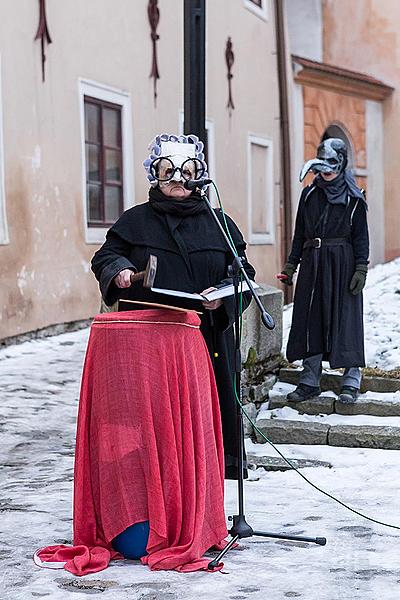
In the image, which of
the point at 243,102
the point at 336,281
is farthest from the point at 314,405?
the point at 243,102

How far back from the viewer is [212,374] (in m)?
4.50

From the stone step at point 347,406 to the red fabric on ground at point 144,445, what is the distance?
9.52 feet

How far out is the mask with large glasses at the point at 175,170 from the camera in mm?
4422

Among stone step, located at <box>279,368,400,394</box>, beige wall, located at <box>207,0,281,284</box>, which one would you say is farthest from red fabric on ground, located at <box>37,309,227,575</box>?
beige wall, located at <box>207,0,281,284</box>

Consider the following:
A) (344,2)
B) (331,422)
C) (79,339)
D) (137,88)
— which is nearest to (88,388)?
(331,422)

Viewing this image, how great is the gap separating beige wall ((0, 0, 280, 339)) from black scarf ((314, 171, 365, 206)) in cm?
382

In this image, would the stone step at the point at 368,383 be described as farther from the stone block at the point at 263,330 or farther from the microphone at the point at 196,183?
the microphone at the point at 196,183

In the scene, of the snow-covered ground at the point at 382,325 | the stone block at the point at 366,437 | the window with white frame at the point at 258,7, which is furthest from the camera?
the window with white frame at the point at 258,7

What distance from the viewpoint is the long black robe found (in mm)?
4418

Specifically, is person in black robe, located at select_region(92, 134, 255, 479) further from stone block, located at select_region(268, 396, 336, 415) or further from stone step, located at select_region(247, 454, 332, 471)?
stone block, located at select_region(268, 396, 336, 415)

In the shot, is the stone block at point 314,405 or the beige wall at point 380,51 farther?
the beige wall at point 380,51

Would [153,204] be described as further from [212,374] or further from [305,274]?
[305,274]

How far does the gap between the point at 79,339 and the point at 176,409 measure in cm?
664

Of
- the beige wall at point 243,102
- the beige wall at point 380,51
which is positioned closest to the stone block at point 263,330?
the beige wall at point 243,102
